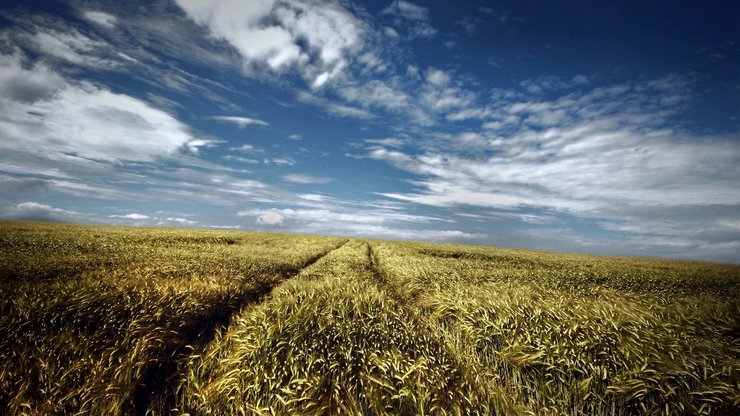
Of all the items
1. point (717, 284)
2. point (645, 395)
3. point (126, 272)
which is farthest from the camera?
point (717, 284)

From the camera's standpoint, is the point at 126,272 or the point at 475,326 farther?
the point at 126,272

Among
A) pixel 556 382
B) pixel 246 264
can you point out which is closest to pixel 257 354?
pixel 556 382

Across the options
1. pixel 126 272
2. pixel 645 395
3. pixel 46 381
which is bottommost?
pixel 46 381

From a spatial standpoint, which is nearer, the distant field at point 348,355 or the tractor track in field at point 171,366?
the distant field at point 348,355

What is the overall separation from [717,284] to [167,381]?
29018 millimetres

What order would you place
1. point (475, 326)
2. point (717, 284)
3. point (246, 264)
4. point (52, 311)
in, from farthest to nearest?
1. point (717, 284)
2. point (246, 264)
3. point (475, 326)
4. point (52, 311)

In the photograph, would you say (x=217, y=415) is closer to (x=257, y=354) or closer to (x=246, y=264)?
(x=257, y=354)

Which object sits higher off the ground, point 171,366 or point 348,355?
point 348,355

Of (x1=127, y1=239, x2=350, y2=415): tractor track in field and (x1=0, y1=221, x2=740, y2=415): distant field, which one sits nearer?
(x1=0, y1=221, x2=740, y2=415): distant field

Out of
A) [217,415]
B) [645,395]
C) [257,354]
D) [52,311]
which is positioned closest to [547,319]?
[645,395]

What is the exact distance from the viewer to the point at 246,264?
17250 millimetres

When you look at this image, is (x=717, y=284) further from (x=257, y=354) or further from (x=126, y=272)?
(x=126, y=272)

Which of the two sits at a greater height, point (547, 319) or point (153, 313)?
point (547, 319)

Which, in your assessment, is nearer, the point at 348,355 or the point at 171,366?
the point at 348,355
